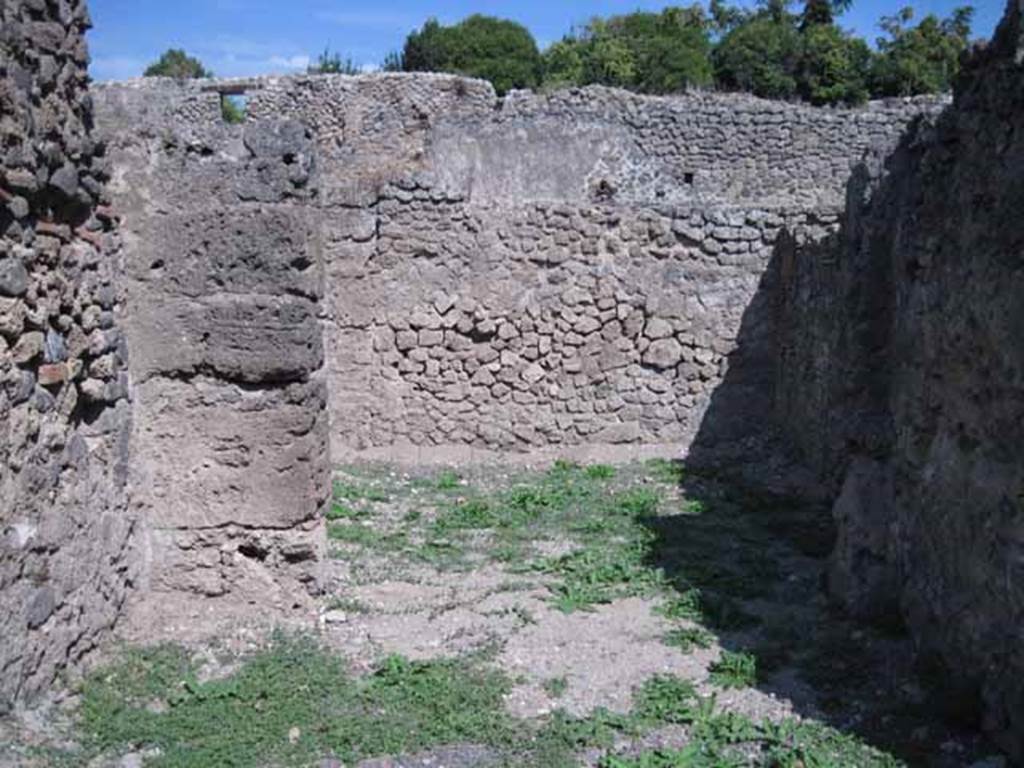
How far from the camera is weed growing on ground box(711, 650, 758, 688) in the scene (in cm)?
457

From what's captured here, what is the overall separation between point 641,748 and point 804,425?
189 inches

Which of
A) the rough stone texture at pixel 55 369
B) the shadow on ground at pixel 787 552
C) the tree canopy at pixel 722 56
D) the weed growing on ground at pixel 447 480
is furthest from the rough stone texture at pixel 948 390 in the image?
the tree canopy at pixel 722 56

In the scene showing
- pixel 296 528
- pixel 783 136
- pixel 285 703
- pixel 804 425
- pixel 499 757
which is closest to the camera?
pixel 499 757

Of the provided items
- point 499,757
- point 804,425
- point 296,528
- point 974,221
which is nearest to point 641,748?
point 499,757

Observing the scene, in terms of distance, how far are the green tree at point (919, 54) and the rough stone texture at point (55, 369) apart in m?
24.5

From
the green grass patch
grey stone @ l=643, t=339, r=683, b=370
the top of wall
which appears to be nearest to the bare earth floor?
the green grass patch

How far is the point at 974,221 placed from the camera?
4.52m

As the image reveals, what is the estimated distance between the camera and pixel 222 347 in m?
5.02

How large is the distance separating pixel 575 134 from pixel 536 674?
40.1 ft

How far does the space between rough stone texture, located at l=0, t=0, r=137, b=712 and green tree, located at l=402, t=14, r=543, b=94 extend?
26.2 m

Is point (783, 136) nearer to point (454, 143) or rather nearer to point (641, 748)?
point (454, 143)

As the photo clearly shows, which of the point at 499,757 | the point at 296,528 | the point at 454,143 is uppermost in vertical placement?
the point at 454,143

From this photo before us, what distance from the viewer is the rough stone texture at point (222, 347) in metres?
4.96

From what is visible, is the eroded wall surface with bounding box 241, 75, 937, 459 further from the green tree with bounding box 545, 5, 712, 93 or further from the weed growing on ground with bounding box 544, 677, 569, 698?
the green tree with bounding box 545, 5, 712, 93
